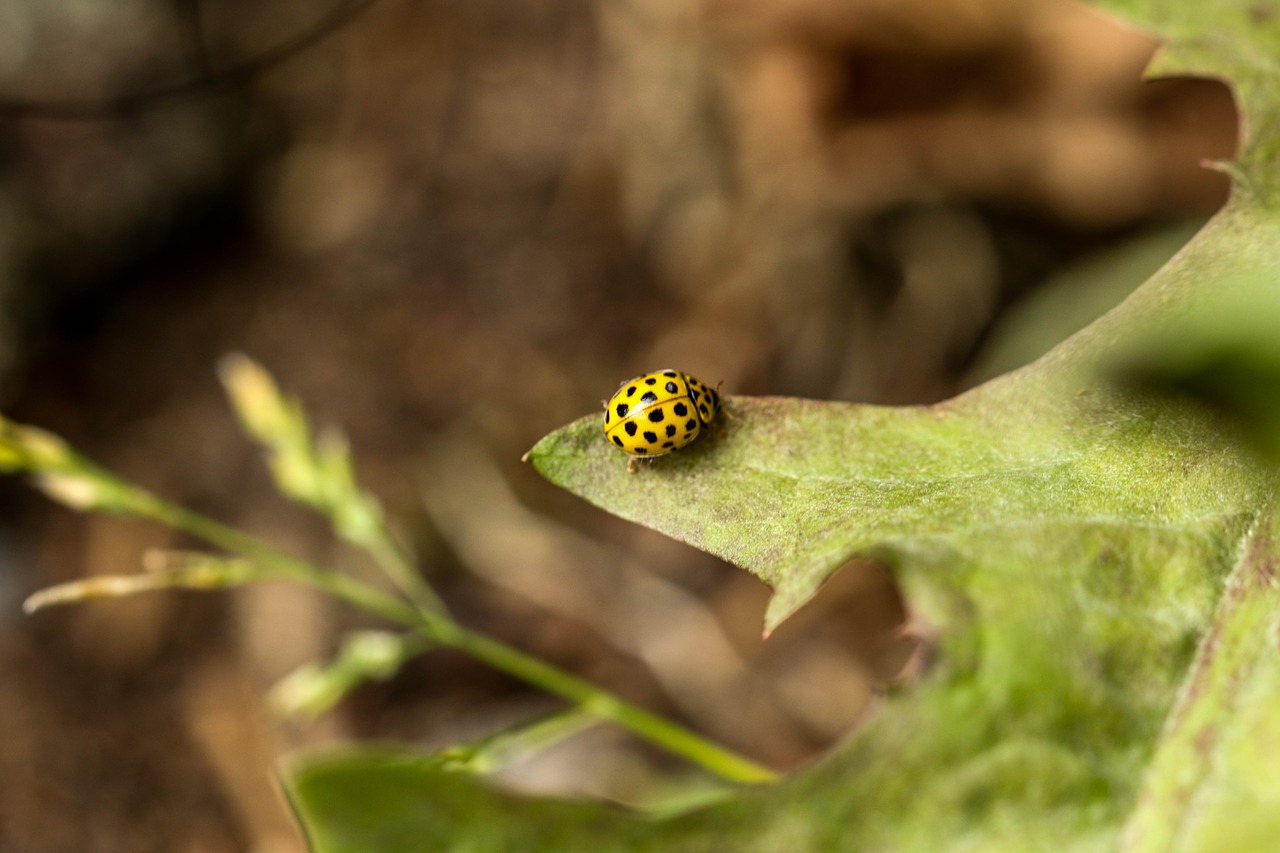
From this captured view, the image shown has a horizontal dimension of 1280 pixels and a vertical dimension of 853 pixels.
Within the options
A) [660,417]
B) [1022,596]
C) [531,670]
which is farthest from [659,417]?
[531,670]

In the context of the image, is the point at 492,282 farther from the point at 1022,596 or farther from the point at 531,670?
the point at 1022,596

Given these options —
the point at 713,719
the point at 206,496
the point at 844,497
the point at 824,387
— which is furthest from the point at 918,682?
the point at 206,496

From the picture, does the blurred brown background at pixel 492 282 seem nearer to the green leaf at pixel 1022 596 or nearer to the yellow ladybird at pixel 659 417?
the yellow ladybird at pixel 659 417

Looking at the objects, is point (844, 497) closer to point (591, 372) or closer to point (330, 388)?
point (591, 372)

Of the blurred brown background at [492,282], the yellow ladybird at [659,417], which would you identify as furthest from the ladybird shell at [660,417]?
the blurred brown background at [492,282]

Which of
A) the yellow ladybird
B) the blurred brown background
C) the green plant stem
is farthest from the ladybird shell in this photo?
the blurred brown background

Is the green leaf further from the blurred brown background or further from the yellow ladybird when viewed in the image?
the blurred brown background
